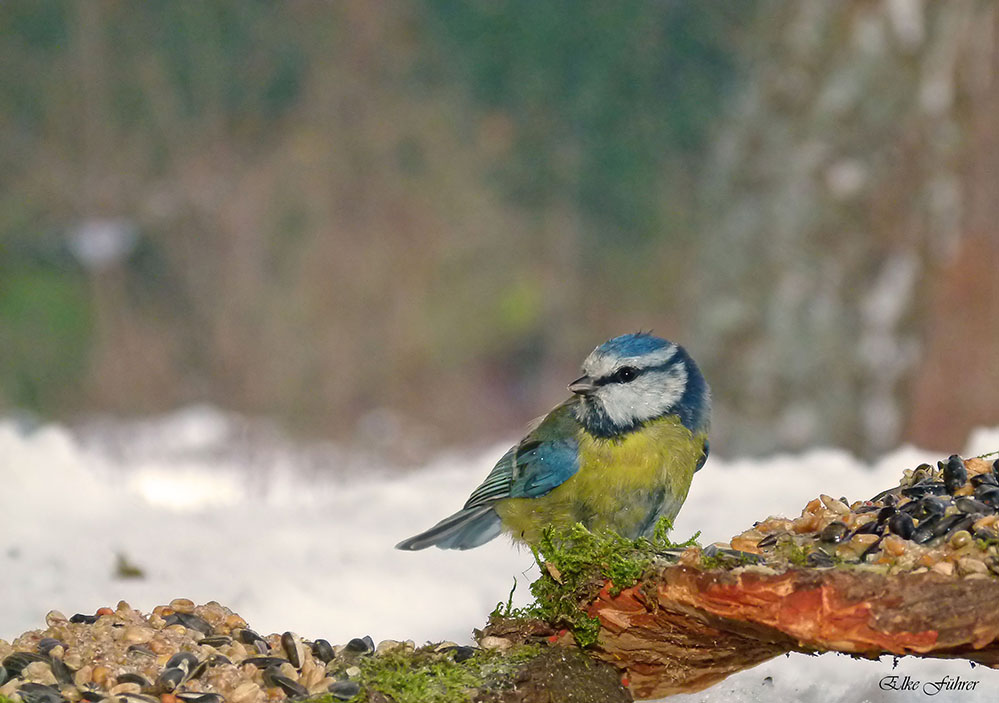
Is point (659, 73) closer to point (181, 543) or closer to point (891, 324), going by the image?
point (891, 324)

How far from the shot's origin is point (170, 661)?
1.88 meters

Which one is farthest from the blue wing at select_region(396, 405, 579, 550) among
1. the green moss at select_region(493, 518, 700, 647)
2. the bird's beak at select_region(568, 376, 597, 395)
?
the green moss at select_region(493, 518, 700, 647)

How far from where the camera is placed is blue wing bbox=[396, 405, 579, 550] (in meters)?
2.44

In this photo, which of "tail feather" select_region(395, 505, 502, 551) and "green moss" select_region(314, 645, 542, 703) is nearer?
"green moss" select_region(314, 645, 542, 703)

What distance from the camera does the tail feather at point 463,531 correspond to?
102 inches

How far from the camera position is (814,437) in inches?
181

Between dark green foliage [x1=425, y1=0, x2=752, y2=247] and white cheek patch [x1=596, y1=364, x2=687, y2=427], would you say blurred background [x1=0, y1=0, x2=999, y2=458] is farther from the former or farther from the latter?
white cheek patch [x1=596, y1=364, x2=687, y2=427]

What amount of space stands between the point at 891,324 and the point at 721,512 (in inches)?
73.5

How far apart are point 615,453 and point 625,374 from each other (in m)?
0.17

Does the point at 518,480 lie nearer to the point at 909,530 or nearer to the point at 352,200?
the point at 909,530

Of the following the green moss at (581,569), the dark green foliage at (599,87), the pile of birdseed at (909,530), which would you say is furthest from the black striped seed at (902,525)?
the dark green foliage at (599,87)

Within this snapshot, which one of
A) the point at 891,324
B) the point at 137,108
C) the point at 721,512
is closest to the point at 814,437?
the point at 891,324

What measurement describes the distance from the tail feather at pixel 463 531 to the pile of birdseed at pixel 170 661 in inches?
20.8

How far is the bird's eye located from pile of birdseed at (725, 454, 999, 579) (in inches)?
24.5
